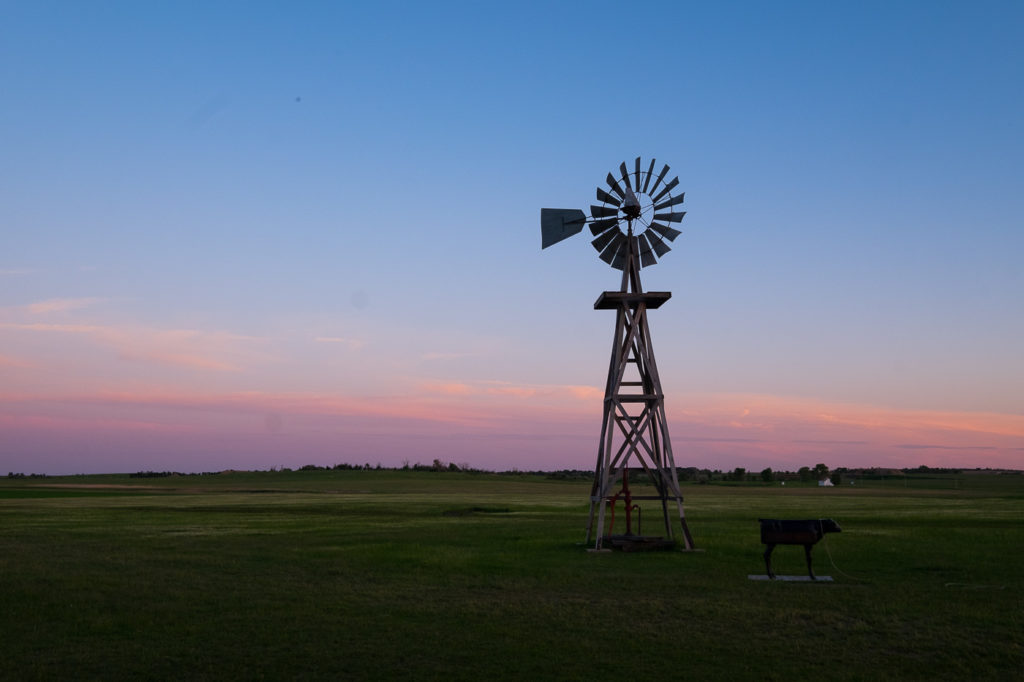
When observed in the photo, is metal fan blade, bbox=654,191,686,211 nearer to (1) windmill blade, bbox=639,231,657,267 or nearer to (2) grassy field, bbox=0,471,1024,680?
(1) windmill blade, bbox=639,231,657,267

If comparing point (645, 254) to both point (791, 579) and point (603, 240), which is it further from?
point (791, 579)

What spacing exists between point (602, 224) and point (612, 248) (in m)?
0.82

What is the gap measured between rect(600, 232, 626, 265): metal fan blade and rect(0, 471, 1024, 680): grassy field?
8.93m

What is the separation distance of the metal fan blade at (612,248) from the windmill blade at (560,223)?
3.57ft

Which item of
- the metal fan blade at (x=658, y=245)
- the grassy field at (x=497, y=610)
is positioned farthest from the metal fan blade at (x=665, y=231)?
the grassy field at (x=497, y=610)

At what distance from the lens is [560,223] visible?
1025 inches

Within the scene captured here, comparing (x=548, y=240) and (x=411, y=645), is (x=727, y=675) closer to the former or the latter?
(x=411, y=645)

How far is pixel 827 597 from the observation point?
1557cm

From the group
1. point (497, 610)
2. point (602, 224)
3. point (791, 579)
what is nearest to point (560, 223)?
point (602, 224)

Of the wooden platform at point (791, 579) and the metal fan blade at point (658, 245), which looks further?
the metal fan blade at point (658, 245)

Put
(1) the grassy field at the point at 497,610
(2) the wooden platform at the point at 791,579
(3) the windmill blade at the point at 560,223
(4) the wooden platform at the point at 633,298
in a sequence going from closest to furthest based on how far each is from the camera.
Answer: (1) the grassy field at the point at 497,610 < (2) the wooden platform at the point at 791,579 < (4) the wooden platform at the point at 633,298 < (3) the windmill blade at the point at 560,223

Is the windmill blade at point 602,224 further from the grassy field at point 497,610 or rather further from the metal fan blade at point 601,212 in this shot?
the grassy field at point 497,610

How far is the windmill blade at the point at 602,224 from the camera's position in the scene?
26.1 m

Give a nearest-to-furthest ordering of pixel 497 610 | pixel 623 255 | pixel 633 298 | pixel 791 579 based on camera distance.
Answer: pixel 497 610, pixel 791 579, pixel 633 298, pixel 623 255
